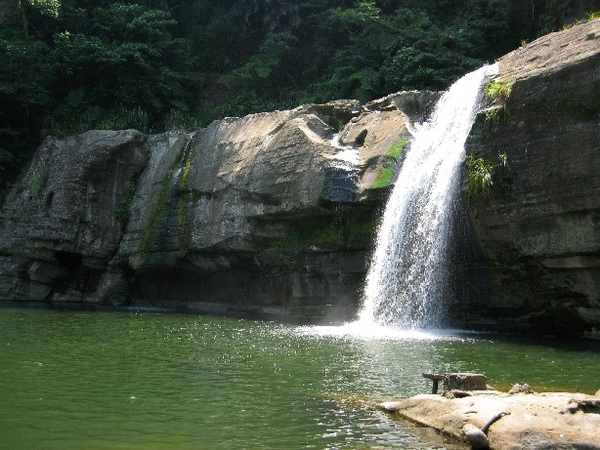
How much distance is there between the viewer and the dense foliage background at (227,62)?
2883 centimetres

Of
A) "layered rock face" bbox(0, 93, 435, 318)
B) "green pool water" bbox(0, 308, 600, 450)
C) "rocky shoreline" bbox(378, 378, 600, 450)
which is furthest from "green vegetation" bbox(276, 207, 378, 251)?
"rocky shoreline" bbox(378, 378, 600, 450)

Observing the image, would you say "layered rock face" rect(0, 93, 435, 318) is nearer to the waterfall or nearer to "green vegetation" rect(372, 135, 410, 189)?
"green vegetation" rect(372, 135, 410, 189)

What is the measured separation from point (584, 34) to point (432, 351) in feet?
27.7

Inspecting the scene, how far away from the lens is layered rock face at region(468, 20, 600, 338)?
15578 mm

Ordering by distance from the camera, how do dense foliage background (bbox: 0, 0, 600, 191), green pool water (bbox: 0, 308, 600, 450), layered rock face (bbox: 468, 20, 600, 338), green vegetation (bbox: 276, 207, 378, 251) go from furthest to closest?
dense foliage background (bbox: 0, 0, 600, 191)
green vegetation (bbox: 276, 207, 378, 251)
layered rock face (bbox: 468, 20, 600, 338)
green pool water (bbox: 0, 308, 600, 450)

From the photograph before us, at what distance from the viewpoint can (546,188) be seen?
1606 centimetres

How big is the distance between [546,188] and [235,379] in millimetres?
9124

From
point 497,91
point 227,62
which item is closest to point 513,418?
point 497,91

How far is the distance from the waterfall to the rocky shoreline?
10397 millimetres

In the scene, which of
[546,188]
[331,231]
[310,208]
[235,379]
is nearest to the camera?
[235,379]

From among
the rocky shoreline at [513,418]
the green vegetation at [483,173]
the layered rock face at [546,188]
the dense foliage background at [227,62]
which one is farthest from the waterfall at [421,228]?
the rocky shoreline at [513,418]

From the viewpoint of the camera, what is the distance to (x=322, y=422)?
7.88m

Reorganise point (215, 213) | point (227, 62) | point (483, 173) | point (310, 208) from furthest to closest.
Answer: point (227, 62) → point (215, 213) → point (310, 208) → point (483, 173)

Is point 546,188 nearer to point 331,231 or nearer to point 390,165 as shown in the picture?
point 390,165
